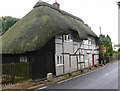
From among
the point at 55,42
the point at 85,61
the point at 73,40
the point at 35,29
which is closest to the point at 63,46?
the point at 55,42

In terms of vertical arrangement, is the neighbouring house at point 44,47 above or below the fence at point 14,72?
above

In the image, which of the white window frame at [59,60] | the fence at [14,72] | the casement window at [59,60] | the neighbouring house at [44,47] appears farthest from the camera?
the casement window at [59,60]

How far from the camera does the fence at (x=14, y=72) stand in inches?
376

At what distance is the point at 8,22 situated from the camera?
31.7m

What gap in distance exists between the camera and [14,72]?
32.8 feet

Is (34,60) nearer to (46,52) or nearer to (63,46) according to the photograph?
(46,52)

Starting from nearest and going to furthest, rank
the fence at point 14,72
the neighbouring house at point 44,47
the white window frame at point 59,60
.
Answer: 1. the fence at point 14,72
2. the neighbouring house at point 44,47
3. the white window frame at point 59,60

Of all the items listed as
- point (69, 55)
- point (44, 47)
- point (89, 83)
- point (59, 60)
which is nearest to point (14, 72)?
point (44, 47)

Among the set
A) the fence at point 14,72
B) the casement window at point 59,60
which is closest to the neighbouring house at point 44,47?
the casement window at point 59,60

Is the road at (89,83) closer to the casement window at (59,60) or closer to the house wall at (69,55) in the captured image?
the casement window at (59,60)

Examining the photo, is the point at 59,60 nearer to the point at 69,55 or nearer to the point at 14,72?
the point at 69,55

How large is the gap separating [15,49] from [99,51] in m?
19.0

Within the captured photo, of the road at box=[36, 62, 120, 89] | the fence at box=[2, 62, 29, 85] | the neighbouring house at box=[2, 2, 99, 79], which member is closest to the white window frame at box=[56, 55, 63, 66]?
the neighbouring house at box=[2, 2, 99, 79]

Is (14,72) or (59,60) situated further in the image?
(59,60)
